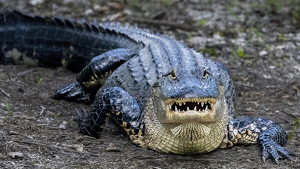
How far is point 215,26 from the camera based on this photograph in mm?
7922

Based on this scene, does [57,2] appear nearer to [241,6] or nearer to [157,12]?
[157,12]

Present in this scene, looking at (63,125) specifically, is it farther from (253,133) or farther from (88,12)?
(88,12)

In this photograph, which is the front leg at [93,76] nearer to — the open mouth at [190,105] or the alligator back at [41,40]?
the alligator back at [41,40]

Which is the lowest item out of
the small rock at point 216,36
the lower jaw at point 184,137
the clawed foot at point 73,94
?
the clawed foot at point 73,94

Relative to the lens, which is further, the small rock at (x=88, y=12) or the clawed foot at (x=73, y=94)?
the small rock at (x=88, y=12)

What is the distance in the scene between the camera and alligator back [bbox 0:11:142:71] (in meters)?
6.06

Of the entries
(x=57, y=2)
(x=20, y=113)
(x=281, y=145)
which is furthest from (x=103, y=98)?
(x=57, y=2)

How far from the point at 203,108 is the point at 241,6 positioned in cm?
616

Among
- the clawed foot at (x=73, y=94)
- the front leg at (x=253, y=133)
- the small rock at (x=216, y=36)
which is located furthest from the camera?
the small rock at (x=216, y=36)

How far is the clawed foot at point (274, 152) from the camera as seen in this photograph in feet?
11.8

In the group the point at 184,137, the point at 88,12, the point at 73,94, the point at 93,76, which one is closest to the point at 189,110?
the point at 184,137

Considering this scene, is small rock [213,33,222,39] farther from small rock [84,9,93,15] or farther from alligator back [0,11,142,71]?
small rock [84,9,93,15]

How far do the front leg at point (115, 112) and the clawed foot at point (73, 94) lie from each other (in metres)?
1.03

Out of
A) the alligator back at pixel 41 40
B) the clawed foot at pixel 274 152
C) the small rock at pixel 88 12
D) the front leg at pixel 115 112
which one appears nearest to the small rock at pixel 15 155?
the front leg at pixel 115 112
